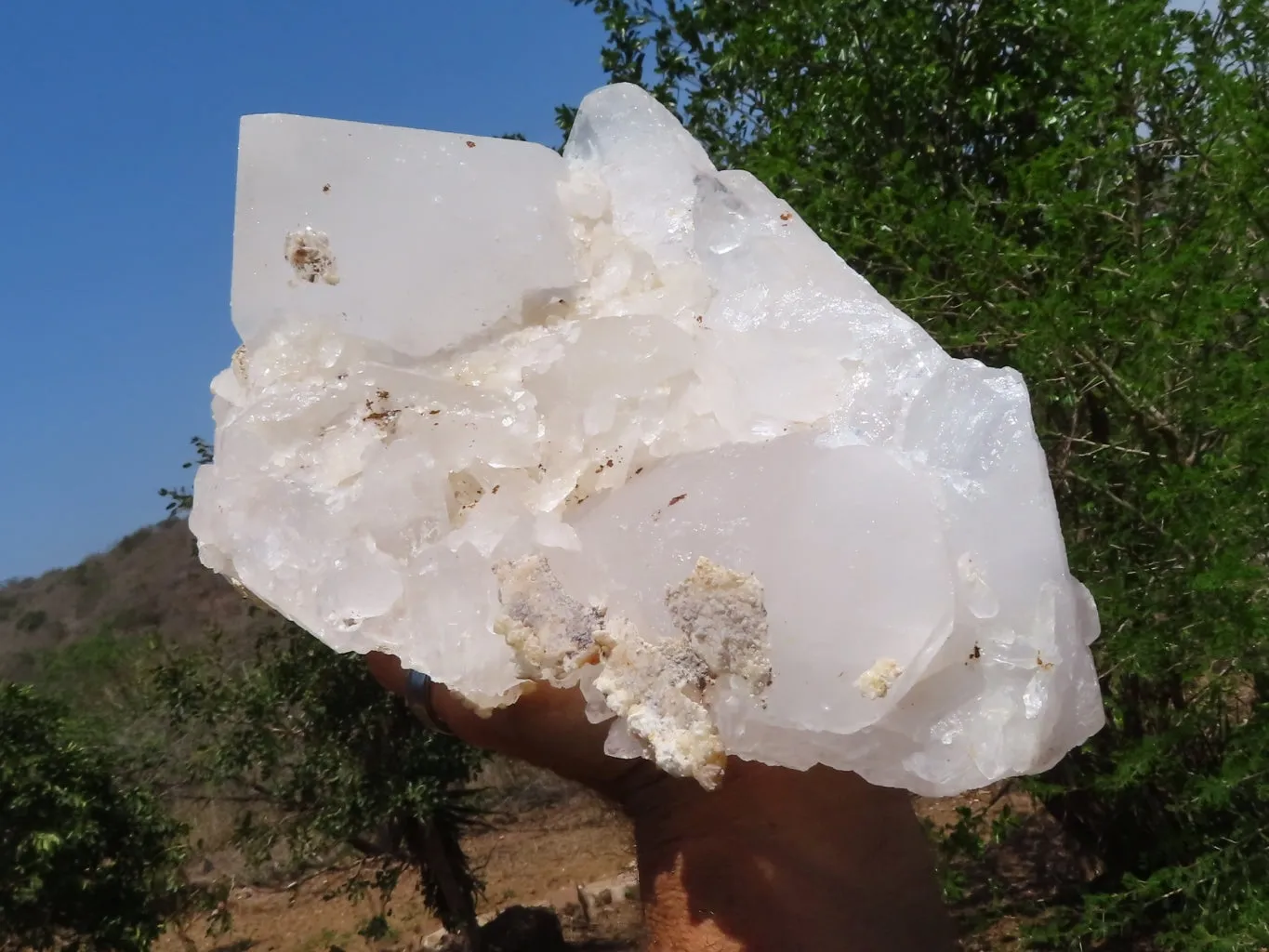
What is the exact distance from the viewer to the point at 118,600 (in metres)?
26.0

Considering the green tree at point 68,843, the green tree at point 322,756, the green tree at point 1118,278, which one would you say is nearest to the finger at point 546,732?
the green tree at point 1118,278

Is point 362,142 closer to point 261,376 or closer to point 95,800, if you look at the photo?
point 261,376

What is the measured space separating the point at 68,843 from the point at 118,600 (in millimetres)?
22534

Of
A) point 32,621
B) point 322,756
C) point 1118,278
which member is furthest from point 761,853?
point 32,621

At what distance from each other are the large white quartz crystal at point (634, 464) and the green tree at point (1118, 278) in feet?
4.39

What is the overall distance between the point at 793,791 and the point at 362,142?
1079 mm

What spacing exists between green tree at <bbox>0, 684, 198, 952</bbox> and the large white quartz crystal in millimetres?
5652

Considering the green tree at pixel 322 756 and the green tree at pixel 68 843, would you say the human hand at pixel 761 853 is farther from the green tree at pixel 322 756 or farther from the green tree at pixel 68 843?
the green tree at pixel 68 843

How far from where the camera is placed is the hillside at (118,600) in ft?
67.0

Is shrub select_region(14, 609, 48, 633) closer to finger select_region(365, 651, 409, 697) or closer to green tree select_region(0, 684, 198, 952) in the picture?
green tree select_region(0, 684, 198, 952)

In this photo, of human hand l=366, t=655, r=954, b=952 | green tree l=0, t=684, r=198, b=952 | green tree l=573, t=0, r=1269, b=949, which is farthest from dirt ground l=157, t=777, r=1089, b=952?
human hand l=366, t=655, r=954, b=952

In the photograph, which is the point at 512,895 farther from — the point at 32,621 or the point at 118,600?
the point at 32,621

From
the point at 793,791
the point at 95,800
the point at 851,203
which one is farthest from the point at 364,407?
the point at 95,800

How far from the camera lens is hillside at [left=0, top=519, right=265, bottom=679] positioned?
67.0 ft
